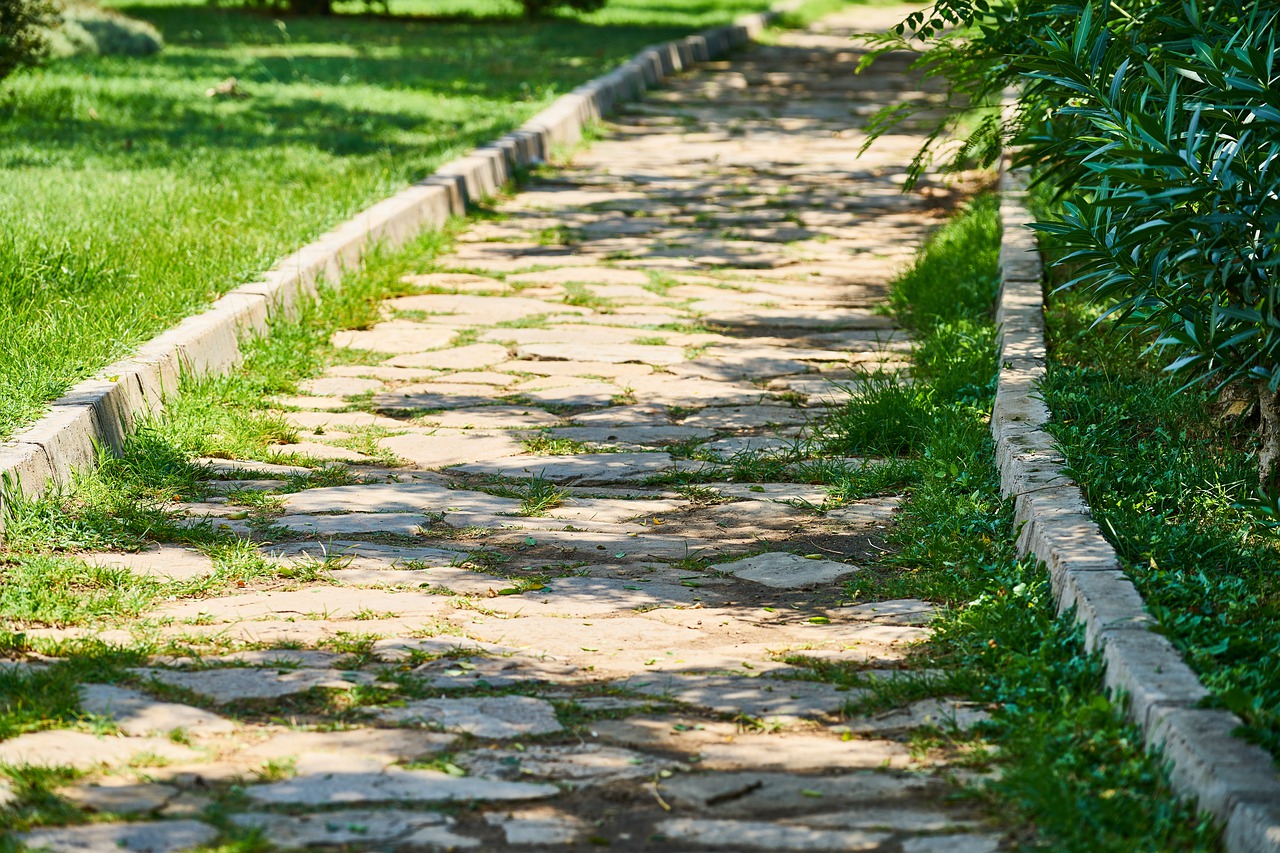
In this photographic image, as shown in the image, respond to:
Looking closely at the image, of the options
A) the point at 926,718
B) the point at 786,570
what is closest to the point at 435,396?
the point at 786,570

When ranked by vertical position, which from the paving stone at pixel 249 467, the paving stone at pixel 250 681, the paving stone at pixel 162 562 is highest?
the paving stone at pixel 249 467

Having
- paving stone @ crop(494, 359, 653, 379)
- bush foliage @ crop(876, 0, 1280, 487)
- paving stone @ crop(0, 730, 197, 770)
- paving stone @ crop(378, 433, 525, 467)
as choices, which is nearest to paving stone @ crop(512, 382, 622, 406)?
paving stone @ crop(494, 359, 653, 379)

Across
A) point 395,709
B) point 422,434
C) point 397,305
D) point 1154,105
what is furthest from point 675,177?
point 395,709

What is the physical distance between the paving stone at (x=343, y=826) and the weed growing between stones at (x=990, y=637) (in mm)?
946

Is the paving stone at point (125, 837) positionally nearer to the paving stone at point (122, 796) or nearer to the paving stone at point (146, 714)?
the paving stone at point (122, 796)

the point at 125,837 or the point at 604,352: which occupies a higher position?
the point at 604,352

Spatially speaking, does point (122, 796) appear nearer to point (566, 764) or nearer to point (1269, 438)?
point (566, 764)

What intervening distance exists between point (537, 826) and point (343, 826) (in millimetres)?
321

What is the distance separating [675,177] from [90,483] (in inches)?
220

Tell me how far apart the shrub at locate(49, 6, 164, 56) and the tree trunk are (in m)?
9.79

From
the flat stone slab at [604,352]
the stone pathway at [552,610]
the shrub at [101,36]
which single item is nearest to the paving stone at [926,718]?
the stone pathway at [552,610]

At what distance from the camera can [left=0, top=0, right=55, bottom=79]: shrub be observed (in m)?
8.08

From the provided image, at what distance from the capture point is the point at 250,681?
2.98m

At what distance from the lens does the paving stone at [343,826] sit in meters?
2.38
